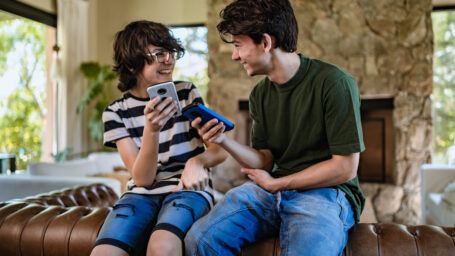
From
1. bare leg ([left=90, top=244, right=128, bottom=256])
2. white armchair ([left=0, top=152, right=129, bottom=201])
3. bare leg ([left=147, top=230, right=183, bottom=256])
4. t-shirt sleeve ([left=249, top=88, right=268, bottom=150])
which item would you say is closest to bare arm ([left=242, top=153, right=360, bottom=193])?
t-shirt sleeve ([left=249, top=88, right=268, bottom=150])

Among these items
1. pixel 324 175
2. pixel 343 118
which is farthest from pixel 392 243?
pixel 343 118

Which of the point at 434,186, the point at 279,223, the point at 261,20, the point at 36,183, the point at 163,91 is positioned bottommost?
the point at 434,186

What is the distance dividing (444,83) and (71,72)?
4577 millimetres

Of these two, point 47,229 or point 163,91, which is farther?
point 47,229

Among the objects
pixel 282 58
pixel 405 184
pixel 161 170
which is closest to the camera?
pixel 282 58

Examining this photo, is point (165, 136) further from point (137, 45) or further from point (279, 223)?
point (279, 223)

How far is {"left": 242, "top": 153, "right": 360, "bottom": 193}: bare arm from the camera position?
126 centimetres

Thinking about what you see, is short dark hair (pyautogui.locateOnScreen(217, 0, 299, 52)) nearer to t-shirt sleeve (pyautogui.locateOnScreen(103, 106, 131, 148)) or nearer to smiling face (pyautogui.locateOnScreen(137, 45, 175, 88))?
smiling face (pyautogui.locateOnScreen(137, 45, 175, 88))

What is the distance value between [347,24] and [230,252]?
375 cm

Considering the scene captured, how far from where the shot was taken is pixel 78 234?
4.83ft

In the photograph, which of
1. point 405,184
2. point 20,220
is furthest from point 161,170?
point 405,184

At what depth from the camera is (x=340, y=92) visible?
50.7 inches

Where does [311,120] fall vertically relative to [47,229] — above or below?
above

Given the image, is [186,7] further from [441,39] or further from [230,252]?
[230,252]
